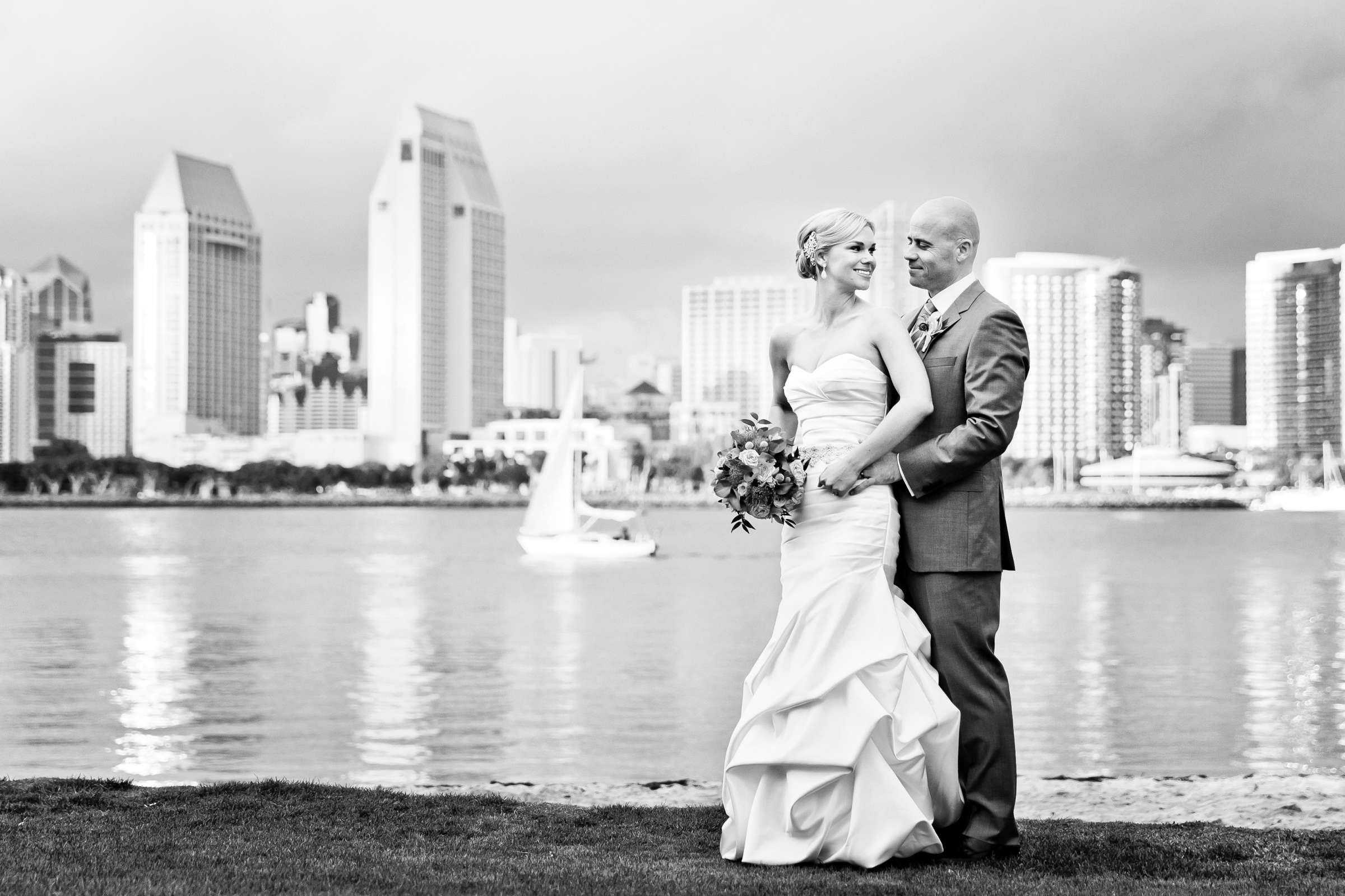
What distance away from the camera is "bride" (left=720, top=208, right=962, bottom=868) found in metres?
6.17

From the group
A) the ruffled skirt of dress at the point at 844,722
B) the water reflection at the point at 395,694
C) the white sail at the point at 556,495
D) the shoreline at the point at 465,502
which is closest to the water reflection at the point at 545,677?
the water reflection at the point at 395,694

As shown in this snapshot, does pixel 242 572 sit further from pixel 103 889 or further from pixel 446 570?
pixel 103 889

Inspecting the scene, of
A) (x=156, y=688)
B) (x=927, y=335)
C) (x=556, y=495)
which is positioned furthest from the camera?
(x=556, y=495)

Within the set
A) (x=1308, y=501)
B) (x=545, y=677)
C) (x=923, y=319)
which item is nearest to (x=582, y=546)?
(x=545, y=677)

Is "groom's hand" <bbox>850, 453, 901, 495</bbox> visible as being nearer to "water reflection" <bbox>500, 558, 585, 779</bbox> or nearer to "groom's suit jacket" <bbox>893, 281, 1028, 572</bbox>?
"groom's suit jacket" <bbox>893, 281, 1028, 572</bbox>

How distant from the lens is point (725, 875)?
600cm

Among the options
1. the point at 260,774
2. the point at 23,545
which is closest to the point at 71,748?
the point at 260,774

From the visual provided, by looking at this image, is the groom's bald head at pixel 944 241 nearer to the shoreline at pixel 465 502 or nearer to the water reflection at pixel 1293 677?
the water reflection at pixel 1293 677

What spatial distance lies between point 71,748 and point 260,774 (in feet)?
10.2

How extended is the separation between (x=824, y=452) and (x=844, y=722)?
1175 millimetres

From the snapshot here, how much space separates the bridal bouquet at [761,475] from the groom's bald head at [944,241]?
959 mm

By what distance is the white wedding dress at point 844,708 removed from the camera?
616cm

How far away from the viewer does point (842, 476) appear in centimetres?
638

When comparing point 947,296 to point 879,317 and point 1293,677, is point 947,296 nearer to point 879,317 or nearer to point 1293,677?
point 879,317
